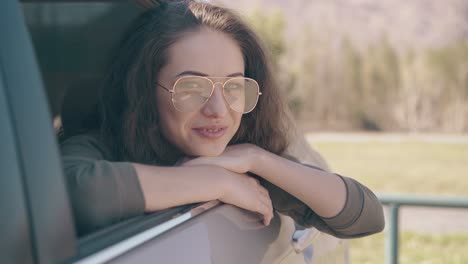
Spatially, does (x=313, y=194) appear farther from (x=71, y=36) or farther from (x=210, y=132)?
(x=71, y=36)

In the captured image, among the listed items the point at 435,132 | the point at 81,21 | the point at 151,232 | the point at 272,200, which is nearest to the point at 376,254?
the point at 81,21

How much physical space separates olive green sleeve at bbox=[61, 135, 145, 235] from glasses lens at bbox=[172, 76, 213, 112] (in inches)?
19.1

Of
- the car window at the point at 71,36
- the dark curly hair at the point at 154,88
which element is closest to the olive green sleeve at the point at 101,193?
the dark curly hair at the point at 154,88

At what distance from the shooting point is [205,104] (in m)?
2.07

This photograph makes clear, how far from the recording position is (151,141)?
85.9 inches

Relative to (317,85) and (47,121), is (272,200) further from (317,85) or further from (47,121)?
(317,85)

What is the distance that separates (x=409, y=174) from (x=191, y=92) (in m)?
13.5

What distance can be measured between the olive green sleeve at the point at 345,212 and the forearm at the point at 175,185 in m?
0.51

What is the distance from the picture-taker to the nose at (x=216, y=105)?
206cm

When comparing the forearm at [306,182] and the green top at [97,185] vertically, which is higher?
the green top at [97,185]

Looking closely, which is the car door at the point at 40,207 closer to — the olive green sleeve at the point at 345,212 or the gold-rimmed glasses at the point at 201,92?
the gold-rimmed glasses at the point at 201,92

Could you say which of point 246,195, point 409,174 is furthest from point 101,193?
point 409,174

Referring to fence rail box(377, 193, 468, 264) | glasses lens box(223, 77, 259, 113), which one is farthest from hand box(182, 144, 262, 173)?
fence rail box(377, 193, 468, 264)

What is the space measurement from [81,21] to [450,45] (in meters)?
30.2
